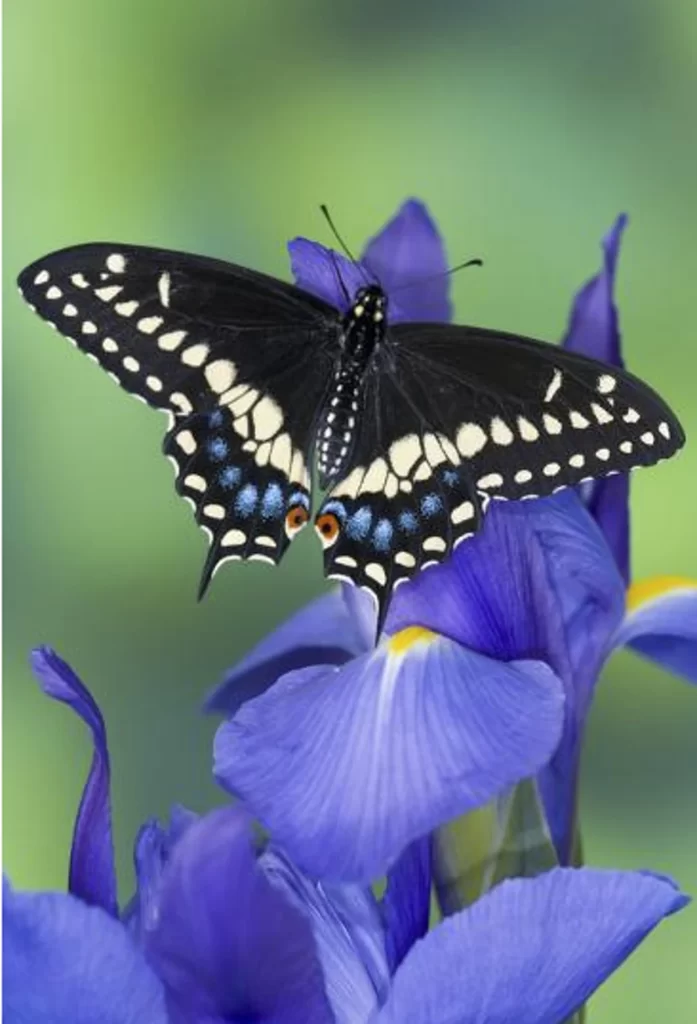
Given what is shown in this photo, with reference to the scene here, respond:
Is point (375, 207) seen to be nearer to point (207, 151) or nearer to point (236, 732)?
point (207, 151)

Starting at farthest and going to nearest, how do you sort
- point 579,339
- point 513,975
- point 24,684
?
point 24,684 < point 579,339 < point 513,975

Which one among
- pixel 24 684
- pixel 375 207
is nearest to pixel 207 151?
pixel 375 207

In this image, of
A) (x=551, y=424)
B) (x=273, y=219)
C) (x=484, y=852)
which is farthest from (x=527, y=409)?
(x=273, y=219)

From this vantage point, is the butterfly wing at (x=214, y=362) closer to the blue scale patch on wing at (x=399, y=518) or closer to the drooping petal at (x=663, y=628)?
the blue scale patch on wing at (x=399, y=518)

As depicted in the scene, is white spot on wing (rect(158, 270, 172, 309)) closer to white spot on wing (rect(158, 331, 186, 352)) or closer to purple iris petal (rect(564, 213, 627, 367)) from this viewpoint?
white spot on wing (rect(158, 331, 186, 352))

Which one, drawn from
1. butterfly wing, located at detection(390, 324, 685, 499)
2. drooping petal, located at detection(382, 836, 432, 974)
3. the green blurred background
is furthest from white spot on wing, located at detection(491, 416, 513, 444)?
the green blurred background

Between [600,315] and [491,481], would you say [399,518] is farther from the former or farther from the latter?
[600,315]
